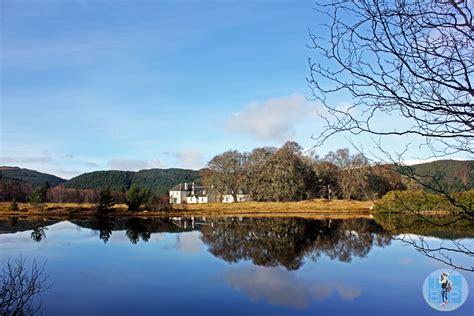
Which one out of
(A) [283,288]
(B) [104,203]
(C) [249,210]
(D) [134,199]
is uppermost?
(D) [134,199]

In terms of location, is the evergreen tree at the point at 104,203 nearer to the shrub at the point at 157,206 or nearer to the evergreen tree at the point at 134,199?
the evergreen tree at the point at 134,199

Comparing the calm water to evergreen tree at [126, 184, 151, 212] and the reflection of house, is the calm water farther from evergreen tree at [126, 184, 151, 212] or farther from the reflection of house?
the reflection of house

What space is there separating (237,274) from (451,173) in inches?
365

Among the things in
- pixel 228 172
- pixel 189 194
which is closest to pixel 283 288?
pixel 228 172

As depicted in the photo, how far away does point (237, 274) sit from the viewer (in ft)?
35.9

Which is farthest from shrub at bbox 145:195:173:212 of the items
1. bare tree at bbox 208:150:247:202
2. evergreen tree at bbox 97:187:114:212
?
bare tree at bbox 208:150:247:202

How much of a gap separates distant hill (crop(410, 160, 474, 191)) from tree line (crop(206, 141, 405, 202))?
145 feet

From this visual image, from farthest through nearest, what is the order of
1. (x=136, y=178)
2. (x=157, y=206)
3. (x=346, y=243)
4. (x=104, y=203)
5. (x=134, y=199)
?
(x=136, y=178), (x=157, y=206), (x=134, y=199), (x=104, y=203), (x=346, y=243)

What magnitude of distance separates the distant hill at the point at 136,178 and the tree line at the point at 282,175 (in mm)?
57893

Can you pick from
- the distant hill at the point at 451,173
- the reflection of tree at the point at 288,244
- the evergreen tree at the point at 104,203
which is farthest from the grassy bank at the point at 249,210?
the distant hill at the point at 451,173

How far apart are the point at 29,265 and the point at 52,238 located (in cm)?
818

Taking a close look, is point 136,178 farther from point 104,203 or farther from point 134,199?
point 104,203

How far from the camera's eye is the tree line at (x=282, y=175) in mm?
46969

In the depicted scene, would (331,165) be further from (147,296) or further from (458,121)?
(458,121)
